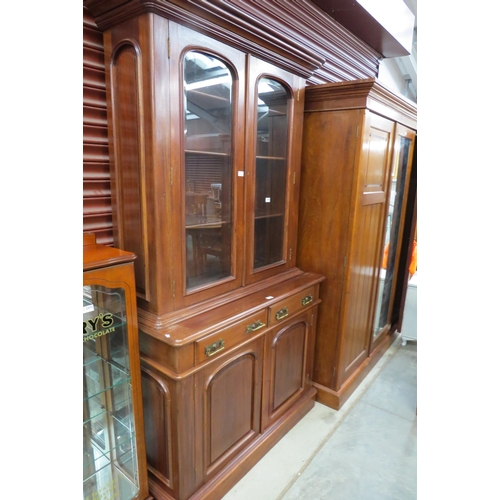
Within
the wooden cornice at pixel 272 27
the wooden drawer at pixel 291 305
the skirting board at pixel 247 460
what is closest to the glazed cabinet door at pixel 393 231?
the wooden cornice at pixel 272 27

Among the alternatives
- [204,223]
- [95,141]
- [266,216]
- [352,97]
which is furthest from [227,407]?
[352,97]

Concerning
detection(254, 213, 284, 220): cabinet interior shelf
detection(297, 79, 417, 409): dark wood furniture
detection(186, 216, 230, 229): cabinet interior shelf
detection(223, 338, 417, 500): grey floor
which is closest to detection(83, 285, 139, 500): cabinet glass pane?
detection(186, 216, 230, 229): cabinet interior shelf

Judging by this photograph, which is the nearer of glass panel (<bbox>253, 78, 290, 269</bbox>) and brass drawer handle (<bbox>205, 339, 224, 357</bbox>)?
brass drawer handle (<bbox>205, 339, 224, 357</bbox>)

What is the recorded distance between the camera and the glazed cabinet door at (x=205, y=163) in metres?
1.28

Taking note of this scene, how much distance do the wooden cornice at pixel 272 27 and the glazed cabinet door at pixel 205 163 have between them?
0.06 metres

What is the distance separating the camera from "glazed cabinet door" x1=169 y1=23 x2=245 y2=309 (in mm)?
1278

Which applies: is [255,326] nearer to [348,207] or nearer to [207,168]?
[207,168]

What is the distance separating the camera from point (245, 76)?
148 cm

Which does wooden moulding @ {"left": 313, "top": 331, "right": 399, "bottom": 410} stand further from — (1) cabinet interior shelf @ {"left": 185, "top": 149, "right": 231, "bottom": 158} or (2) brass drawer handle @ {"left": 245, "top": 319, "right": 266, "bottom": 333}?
(1) cabinet interior shelf @ {"left": 185, "top": 149, "right": 231, "bottom": 158}

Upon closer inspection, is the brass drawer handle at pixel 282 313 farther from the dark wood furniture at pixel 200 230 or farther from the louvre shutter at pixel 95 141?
the louvre shutter at pixel 95 141

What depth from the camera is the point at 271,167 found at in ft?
6.00

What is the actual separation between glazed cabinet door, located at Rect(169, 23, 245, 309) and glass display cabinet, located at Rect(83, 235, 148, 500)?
0.22 meters

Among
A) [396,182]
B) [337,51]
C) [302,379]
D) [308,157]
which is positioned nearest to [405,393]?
[302,379]
